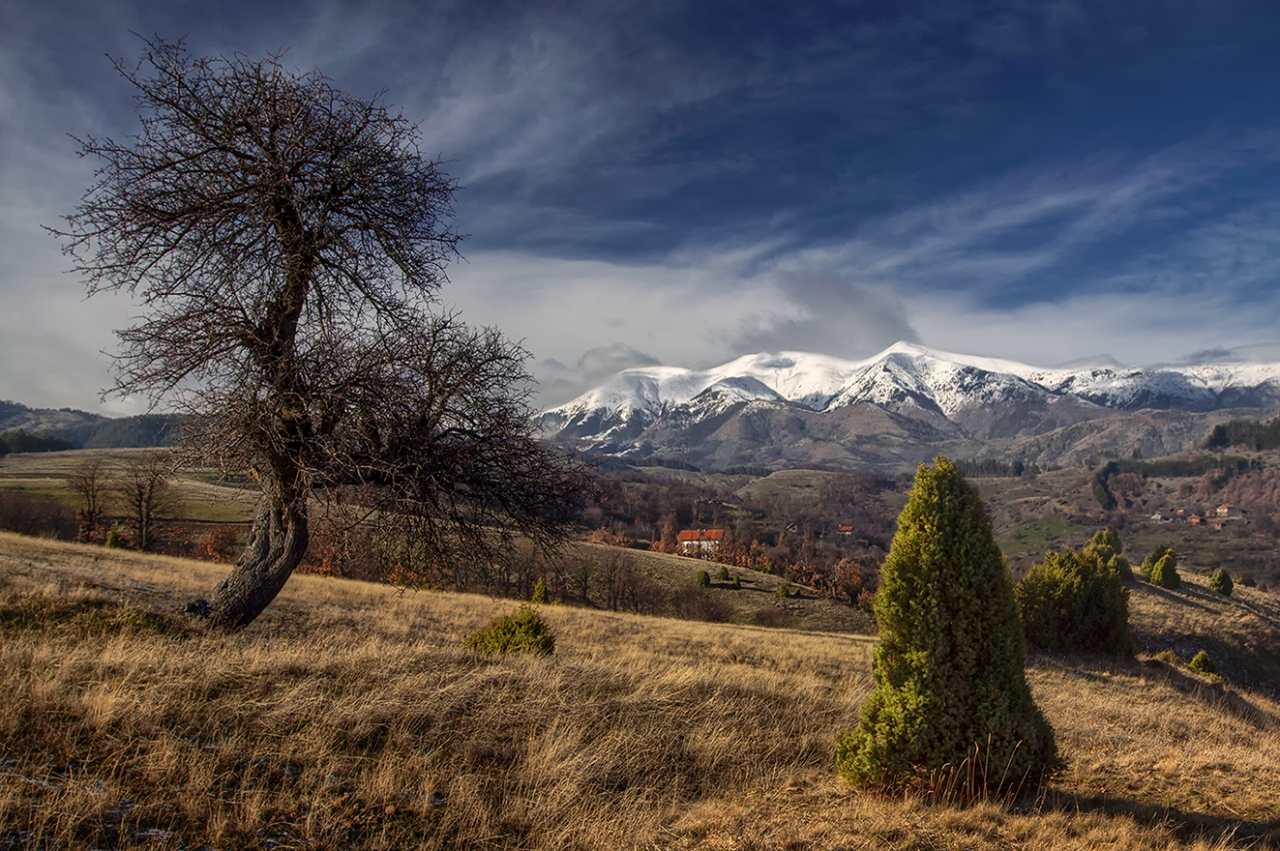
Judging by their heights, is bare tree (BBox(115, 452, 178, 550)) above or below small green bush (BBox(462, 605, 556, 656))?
below

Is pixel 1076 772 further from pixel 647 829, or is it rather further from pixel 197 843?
pixel 197 843

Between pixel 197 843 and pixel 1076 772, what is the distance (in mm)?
10290

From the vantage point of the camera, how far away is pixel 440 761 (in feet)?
19.7

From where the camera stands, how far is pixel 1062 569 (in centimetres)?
3120

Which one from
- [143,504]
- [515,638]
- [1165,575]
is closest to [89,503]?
[143,504]

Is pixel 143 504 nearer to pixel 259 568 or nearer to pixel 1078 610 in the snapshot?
pixel 259 568

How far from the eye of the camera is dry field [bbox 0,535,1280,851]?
4770mm

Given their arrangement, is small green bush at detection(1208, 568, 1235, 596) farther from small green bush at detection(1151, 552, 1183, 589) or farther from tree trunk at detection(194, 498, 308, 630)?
tree trunk at detection(194, 498, 308, 630)

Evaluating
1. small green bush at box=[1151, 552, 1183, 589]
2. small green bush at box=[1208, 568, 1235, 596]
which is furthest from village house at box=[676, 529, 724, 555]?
small green bush at box=[1208, 568, 1235, 596]

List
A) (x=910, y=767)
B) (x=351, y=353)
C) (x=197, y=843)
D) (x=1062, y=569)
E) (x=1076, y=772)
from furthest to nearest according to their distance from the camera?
(x=1062, y=569), (x=1076, y=772), (x=351, y=353), (x=910, y=767), (x=197, y=843)

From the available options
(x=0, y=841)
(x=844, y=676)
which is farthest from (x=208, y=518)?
(x=0, y=841)

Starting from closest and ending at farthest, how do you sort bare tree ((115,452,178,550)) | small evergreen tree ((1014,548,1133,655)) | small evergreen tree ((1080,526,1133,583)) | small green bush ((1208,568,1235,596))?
small evergreen tree ((1014,548,1133,655)) → bare tree ((115,452,178,550)) → small evergreen tree ((1080,526,1133,583)) → small green bush ((1208,568,1235,596))

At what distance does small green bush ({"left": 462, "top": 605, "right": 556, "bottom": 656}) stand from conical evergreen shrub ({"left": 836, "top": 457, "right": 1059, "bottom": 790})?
6.28m

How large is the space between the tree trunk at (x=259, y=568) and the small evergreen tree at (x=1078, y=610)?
3099cm
